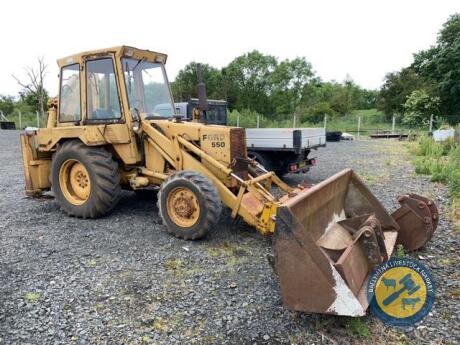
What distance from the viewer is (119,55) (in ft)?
20.1

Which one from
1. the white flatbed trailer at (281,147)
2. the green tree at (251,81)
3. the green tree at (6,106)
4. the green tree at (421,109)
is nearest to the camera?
the white flatbed trailer at (281,147)

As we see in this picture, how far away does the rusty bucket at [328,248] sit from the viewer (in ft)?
9.91

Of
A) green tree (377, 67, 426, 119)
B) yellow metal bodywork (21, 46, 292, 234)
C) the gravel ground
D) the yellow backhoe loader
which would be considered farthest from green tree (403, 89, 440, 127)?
yellow metal bodywork (21, 46, 292, 234)

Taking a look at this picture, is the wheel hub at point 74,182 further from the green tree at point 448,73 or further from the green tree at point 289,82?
the green tree at point 289,82

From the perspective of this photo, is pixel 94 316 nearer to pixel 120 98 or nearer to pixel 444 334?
pixel 444 334

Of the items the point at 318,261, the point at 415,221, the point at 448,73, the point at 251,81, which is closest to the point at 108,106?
the point at 318,261

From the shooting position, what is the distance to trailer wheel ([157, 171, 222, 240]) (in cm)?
504

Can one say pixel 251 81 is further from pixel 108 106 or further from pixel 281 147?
pixel 108 106

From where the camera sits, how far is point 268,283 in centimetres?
404

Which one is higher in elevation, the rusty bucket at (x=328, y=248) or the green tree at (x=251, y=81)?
the green tree at (x=251, y=81)

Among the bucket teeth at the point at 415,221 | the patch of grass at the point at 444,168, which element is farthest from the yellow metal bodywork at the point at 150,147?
the patch of grass at the point at 444,168

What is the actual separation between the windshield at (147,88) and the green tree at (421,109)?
26678 millimetres

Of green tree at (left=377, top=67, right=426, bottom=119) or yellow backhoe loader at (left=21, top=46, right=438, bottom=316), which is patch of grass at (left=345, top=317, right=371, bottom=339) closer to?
yellow backhoe loader at (left=21, top=46, right=438, bottom=316)

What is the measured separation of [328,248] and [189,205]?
211 cm
